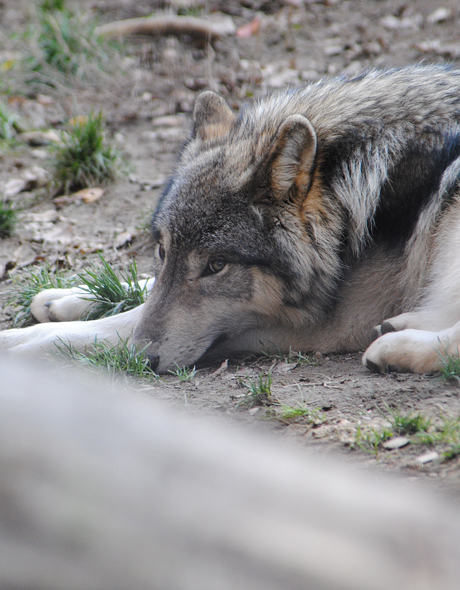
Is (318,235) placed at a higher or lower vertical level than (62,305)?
higher

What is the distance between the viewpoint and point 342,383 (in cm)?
291

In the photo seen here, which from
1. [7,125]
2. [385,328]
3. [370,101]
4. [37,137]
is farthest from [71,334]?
[7,125]

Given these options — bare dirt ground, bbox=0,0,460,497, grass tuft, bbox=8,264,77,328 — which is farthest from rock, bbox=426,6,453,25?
grass tuft, bbox=8,264,77,328

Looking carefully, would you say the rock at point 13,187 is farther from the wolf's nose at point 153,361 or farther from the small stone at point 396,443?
the small stone at point 396,443

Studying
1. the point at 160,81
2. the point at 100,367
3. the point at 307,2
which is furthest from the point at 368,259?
the point at 307,2

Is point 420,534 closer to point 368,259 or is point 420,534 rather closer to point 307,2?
point 368,259

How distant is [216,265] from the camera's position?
10.6ft

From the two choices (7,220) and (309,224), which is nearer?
(309,224)

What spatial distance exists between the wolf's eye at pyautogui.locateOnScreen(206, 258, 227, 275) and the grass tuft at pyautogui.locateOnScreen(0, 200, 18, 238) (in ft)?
8.69

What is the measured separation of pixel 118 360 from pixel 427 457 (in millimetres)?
1717

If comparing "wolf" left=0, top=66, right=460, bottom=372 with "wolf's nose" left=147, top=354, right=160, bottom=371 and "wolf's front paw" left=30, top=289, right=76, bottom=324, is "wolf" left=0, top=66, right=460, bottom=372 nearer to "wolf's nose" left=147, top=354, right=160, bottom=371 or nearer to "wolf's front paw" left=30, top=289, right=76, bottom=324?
"wolf's nose" left=147, top=354, right=160, bottom=371

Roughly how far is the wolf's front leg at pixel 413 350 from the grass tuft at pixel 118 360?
47.9 inches

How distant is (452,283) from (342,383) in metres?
0.77

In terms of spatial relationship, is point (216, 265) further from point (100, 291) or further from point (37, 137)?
point (37, 137)
